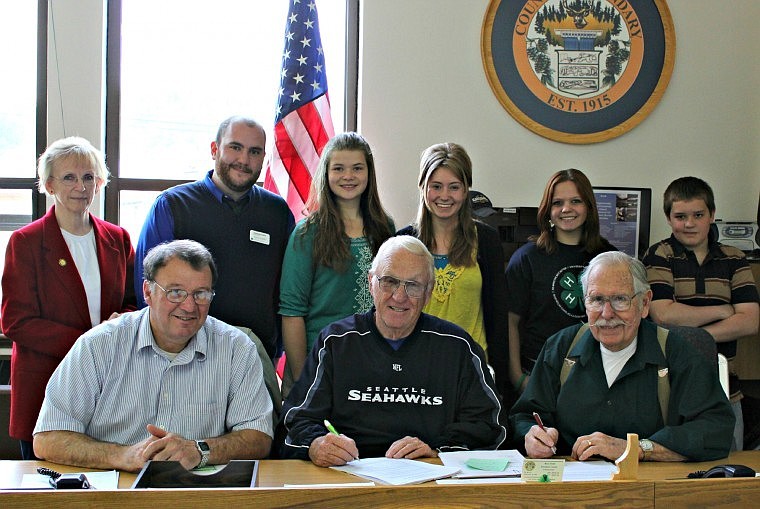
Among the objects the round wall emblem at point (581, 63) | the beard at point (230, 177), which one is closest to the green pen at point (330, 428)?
the beard at point (230, 177)

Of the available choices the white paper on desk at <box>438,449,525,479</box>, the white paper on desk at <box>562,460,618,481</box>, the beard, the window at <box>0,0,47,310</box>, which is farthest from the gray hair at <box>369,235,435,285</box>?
the window at <box>0,0,47,310</box>

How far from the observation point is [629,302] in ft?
8.36

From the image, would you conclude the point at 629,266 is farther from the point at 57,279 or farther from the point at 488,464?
the point at 57,279

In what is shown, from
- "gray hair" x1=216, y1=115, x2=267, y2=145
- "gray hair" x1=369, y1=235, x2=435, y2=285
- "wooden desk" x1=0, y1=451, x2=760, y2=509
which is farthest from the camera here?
"gray hair" x1=216, y1=115, x2=267, y2=145

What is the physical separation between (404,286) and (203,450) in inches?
30.3

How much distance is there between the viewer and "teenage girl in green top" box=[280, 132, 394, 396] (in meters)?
3.11

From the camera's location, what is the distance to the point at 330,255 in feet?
10.2

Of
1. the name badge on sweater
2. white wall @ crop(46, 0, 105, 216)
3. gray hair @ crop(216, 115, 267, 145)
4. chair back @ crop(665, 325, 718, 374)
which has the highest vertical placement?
white wall @ crop(46, 0, 105, 216)

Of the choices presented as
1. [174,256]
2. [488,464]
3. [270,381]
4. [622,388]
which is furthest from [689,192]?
Answer: [174,256]

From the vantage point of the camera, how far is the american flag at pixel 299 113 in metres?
4.04

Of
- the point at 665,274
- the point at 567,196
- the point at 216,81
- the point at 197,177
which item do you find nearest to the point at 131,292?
the point at 197,177

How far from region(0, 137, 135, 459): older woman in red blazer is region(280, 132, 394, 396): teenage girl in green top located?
0.66 meters

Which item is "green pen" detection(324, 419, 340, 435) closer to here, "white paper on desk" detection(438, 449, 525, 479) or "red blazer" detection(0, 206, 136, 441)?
"white paper on desk" detection(438, 449, 525, 479)

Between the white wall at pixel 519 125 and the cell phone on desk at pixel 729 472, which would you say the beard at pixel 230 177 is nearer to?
the white wall at pixel 519 125
